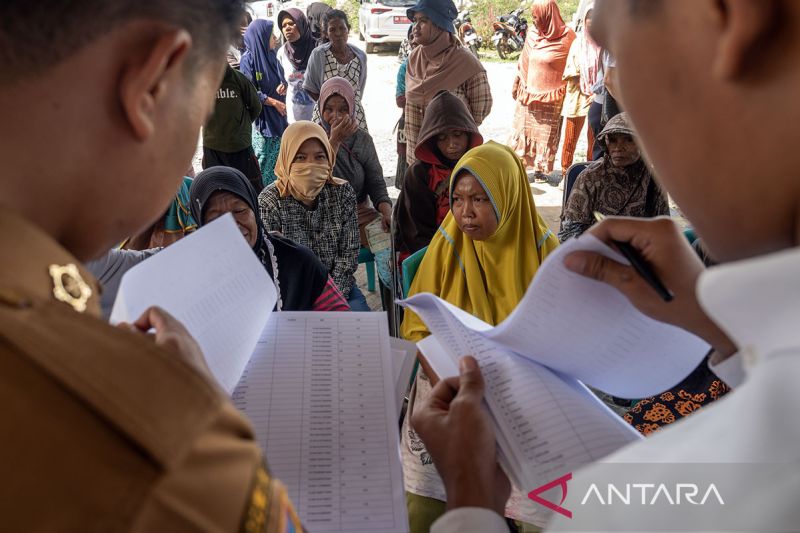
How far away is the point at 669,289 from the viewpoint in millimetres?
960

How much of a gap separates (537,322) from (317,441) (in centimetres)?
42

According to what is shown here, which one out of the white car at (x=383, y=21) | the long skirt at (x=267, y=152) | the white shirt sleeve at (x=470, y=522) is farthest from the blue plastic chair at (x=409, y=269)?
the white car at (x=383, y=21)

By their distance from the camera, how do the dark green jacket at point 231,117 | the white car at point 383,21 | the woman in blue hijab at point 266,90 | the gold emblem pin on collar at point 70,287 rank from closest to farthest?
the gold emblem pin on collar at point 70,287 < the dark green jacket at point 231,117 < the woman in blue hijab at point 266,90 < the white car at point 383,21

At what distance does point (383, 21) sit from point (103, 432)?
37.7ft

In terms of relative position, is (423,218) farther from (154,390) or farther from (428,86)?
(154,390)

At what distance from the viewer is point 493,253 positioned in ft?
7.79

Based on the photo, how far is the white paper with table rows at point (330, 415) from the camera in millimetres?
878

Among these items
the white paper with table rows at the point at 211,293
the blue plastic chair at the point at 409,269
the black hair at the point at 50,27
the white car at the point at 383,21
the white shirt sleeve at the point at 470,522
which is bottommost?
the white car at the point at 383,21

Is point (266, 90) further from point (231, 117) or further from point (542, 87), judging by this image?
point (542, 87)

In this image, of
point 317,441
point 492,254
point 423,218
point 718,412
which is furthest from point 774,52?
point 423,218

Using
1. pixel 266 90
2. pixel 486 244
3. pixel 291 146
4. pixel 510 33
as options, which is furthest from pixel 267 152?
pixel 510 33

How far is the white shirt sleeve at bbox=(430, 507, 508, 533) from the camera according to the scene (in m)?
0.77

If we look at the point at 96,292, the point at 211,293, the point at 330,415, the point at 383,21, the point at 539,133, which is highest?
the point at 96,292

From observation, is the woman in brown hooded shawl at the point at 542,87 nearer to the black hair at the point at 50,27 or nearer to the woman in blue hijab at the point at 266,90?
the woman in blue hijab at the point at 266,90
